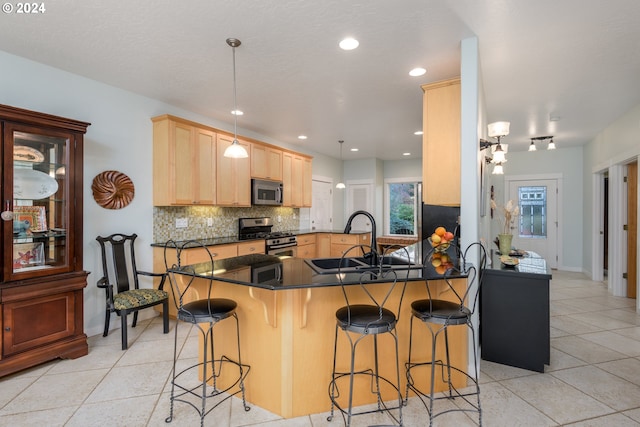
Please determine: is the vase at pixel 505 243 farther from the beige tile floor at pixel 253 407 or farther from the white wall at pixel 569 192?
the white wall at pixel 569 192

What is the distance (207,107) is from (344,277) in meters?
3.23

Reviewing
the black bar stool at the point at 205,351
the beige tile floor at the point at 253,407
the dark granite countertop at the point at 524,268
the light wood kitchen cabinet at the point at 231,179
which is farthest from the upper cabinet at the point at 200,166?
the dark granite countertop at the point at 524,268

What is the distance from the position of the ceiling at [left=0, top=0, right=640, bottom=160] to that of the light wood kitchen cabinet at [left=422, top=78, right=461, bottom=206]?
0.91ft

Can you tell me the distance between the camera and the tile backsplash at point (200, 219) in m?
3.97

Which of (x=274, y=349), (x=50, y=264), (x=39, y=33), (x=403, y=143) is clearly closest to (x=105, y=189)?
(x=50, y=264)

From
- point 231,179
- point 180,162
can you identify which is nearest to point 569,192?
point 231,179

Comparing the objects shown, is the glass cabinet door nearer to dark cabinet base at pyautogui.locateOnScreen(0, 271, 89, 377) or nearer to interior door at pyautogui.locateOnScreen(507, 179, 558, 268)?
dark cabinet base at pyautogui.locateOnScreen(0, 271, 89, 377)

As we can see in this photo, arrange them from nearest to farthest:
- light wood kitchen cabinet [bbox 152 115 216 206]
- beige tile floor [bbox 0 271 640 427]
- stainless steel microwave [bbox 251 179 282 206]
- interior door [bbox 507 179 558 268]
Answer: beige tile floor [bbox 0 271 640 427], light wood kitchen cabinet [bbox 152 115 216 206], stainless steel microwave [bbox 251 179 282 206], interior door [bbox 507 179 558 268]

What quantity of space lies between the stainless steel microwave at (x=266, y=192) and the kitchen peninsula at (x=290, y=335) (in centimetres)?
280

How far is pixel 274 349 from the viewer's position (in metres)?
2.02

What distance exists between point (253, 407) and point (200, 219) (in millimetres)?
2919

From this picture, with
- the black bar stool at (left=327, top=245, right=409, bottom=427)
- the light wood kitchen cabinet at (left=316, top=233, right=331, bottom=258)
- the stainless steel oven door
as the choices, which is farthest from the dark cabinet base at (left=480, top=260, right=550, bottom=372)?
the light wood kitchen cabinet at (left=316, top=233, right=331, bottom=258)

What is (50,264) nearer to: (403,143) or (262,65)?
(262,65)

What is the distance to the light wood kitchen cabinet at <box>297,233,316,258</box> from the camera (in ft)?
18.7
